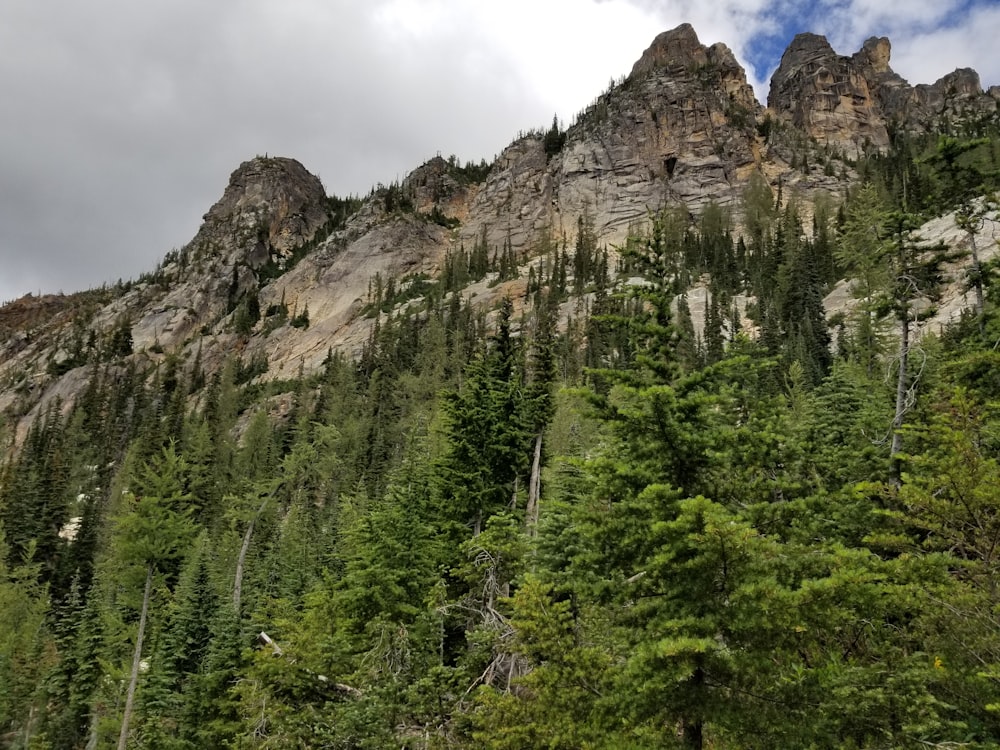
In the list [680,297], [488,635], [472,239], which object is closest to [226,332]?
[472,239]

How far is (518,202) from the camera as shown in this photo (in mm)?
147625

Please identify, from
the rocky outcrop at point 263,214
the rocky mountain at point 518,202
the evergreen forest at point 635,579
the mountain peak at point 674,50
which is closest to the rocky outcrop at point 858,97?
the rocky mountain at point 518,202

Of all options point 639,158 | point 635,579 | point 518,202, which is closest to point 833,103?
point 639,158

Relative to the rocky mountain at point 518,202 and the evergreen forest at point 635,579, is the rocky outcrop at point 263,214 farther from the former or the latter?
the evergreen forest at point 635,579

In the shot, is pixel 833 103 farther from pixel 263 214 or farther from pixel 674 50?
pixel 263 214

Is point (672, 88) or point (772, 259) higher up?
point (672, 88)

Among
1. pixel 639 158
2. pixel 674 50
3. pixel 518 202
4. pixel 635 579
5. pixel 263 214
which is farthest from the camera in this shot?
pixel 263 214

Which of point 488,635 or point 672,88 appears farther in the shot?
point 672,88

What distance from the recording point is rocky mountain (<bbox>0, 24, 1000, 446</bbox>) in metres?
129

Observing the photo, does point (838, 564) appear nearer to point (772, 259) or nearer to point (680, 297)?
point (680, 297)

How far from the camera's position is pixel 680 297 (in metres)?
85.7

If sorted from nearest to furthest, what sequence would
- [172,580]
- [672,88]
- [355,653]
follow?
[355,653], [172,580], [672,88]

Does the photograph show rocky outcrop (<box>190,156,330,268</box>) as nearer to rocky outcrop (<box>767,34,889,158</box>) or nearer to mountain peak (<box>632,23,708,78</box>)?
mountain peak (<box>632,23,708,78</box>)

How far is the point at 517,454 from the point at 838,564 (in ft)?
49.0
